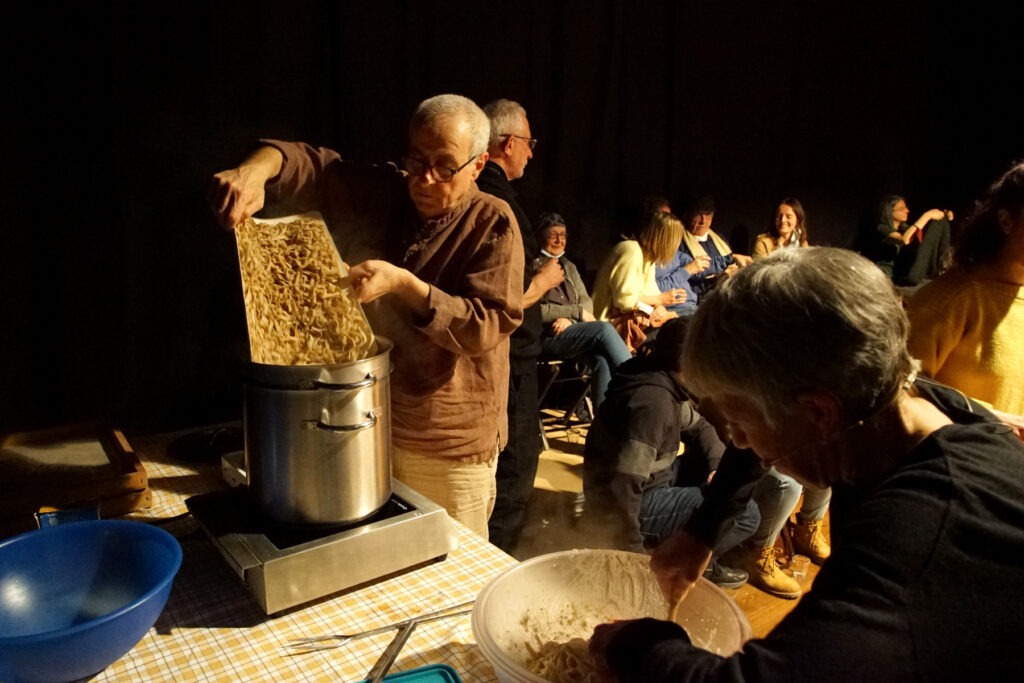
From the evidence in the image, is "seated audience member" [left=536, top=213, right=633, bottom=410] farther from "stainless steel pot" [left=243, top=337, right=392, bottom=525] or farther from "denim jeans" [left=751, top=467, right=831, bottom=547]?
"stainless steel pot" [left=243, top=337, right=392, bottom=525]

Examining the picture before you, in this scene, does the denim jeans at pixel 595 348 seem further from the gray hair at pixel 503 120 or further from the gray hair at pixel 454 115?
the gray hair at pixel 454 115

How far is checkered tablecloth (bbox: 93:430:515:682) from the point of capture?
996 mm

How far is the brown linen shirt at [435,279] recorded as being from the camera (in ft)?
4.96

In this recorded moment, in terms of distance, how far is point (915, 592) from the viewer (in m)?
0.69

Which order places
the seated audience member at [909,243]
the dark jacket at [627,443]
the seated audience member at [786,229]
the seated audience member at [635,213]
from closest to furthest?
the dark jacket at [627,443] → the seated audience member at [635,213] → the seated audience member at [786,229] → the seated audience member at [909,243]

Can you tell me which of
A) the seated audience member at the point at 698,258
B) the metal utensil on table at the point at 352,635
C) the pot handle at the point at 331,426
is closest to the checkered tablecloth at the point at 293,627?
the metal utensil on table at the point at 352,635

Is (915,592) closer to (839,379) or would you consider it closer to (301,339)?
(839,379)

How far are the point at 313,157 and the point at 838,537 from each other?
1.46 meters

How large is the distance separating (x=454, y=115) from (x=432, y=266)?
0.35 meters

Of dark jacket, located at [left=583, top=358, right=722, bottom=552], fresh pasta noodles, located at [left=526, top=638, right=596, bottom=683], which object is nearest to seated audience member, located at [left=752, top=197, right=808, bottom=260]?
dark jacket, located at [left=583, top=358, right=722, bottom=552]

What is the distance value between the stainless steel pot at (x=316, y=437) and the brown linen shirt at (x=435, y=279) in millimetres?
351

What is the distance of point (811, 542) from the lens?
126 inches

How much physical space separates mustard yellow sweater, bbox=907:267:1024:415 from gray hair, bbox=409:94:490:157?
143 centimetres

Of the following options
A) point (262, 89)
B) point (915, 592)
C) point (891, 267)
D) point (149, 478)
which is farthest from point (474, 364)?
point (891, 267)
